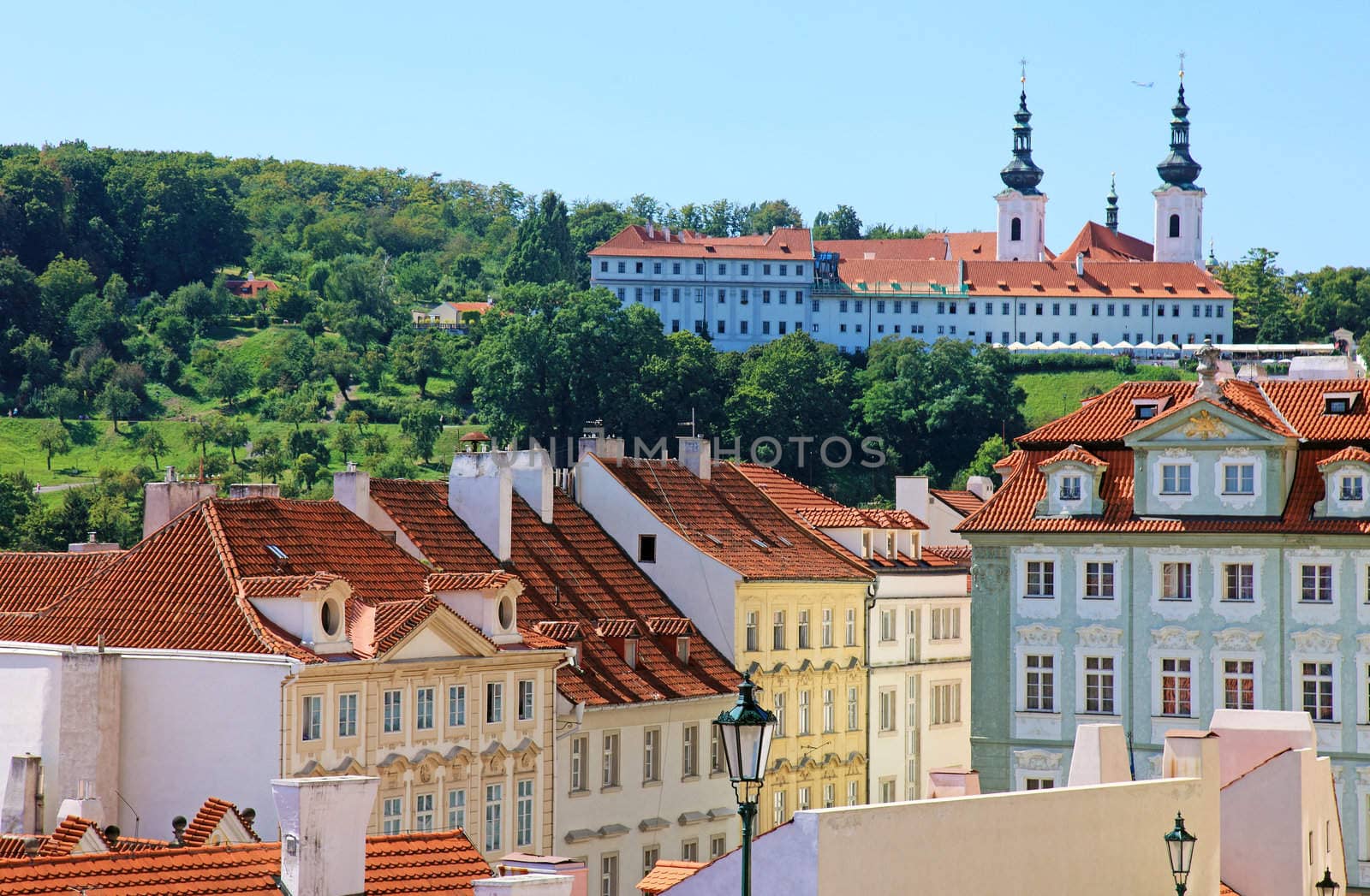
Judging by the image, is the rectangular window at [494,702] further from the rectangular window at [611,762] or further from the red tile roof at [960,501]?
the red tile roof at [960,501]

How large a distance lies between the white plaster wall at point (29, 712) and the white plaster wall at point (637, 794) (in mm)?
10148

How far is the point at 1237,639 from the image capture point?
44.8 m

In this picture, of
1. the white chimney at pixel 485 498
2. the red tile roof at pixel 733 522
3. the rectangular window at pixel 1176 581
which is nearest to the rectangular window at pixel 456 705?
the white chimney at pixel 485 498

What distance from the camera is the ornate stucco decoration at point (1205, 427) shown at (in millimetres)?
45375

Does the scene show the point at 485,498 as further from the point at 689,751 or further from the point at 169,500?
the point at 689,751

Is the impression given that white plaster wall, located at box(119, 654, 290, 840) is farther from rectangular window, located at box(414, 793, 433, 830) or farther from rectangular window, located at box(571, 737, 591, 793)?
rectangular window, located at box(571, 737, 591, 793)

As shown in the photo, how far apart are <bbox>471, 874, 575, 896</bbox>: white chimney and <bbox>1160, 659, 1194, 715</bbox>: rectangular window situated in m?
28.6

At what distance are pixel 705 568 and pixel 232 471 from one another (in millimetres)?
101750

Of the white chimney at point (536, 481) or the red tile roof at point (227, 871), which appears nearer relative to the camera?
the red tile roof at point (227, 871)

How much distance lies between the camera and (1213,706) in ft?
147

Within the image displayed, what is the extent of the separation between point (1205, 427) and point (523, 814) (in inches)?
565

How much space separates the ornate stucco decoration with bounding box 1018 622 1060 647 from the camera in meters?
46.4

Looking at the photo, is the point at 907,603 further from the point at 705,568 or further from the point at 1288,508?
the point at 1288,508

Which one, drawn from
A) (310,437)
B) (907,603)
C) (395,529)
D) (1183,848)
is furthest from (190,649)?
(310,437)
